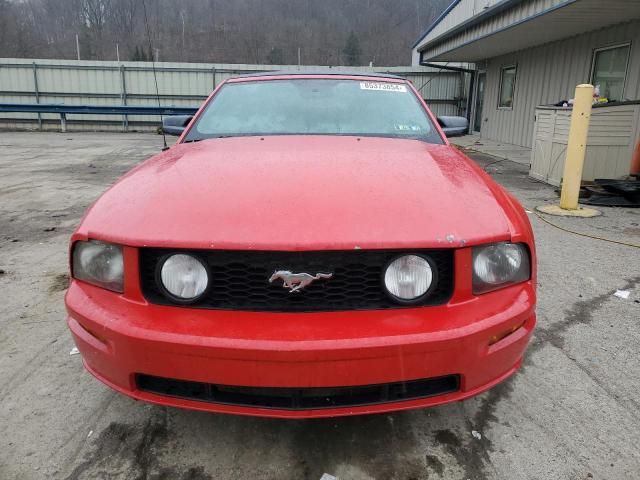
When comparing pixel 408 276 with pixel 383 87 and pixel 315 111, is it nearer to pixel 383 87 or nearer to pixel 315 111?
pixel 315 111

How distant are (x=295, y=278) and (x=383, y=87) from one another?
1987 mm

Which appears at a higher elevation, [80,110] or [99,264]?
[80,110]

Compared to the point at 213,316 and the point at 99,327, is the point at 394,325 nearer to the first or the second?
the point at 213,316

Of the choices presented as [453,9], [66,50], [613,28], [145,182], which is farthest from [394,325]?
[66,50]

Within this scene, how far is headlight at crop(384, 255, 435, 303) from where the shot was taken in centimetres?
157

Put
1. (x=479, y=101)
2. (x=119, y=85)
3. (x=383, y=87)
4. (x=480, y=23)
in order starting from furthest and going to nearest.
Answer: (x=119, y=85) < (x=479, y=101) < (x=480, y=23) < (x=383, y=87)

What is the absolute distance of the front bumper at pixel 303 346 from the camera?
56.4 inches

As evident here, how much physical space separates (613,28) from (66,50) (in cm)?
5032

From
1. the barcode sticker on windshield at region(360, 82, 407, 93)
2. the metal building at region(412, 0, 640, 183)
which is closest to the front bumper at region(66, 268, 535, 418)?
the barcode sticker on windshield at region(360, 82, 407, 93)

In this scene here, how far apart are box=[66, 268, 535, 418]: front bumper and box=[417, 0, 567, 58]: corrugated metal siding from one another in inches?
324

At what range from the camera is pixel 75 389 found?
2.18m

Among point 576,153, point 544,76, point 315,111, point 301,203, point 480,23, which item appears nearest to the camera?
point 301,203

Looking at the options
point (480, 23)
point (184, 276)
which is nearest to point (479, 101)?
point (480, 23)

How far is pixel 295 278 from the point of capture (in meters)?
1.52
